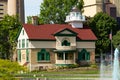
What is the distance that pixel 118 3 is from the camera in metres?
128

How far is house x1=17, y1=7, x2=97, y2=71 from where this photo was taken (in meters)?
68.2

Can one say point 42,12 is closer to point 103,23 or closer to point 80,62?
point 103,23

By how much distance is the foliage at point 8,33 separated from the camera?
82.8m

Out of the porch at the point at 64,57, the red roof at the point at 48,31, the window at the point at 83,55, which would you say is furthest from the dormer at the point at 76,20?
the porch at the point at 64,57

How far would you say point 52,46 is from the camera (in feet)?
228

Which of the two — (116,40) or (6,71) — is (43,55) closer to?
(116,40)

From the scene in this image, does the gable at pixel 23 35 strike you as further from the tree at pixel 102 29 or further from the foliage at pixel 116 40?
the foliage at pixel 116 40

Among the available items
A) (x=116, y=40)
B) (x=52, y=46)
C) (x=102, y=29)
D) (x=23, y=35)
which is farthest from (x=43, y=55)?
(x=116, y=40)

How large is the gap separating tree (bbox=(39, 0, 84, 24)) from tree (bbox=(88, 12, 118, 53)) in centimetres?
689

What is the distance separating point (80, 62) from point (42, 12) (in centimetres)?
2465

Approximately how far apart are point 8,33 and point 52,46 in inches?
682

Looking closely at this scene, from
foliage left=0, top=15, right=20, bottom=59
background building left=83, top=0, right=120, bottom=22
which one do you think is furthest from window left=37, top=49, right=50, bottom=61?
background building left=83, top=0, right=120, bottom=22

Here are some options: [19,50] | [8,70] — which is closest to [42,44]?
[19,50]

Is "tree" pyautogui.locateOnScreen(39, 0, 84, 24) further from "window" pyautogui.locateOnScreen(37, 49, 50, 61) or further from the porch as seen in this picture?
"window" pyautogui.locateOnScreen(37, 49, 50, 61)
